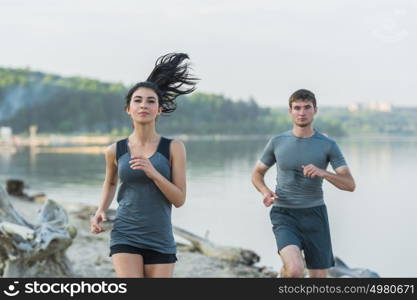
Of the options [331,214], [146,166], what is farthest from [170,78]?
[331,214]

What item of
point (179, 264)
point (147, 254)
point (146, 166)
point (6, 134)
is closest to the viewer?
point (146, 166)

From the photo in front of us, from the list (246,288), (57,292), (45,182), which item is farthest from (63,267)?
(45,182)

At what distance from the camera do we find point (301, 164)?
4.83 m

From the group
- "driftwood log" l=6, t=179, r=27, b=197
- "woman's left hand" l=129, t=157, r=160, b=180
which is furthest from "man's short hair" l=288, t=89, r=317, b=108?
"driftwood log" l=6, t=179, r=27, b=197

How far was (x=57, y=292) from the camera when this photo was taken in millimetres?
5180

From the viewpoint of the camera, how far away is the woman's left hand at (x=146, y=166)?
3779 mm

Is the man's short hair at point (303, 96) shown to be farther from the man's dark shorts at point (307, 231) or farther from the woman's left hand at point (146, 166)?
the woman's left hand at point (146, 166)

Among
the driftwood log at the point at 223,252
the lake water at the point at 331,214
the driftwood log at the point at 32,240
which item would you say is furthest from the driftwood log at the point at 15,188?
the driftwood log at the point at 32,240

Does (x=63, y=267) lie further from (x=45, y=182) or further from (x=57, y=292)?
(x=45, y=182)

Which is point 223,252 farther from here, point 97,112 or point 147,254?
point 97,112

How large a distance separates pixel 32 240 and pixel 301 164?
12.3 ft

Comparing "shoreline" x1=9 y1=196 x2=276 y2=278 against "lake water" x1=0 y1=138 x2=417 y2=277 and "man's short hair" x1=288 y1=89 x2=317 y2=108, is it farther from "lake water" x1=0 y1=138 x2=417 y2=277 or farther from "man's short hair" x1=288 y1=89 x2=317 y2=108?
"man's short hair" x1=288 y1=89 x2=317 y2=108

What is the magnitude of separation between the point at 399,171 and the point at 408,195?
52.4 feet

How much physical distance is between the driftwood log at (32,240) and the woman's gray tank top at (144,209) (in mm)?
3758
